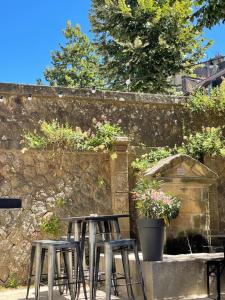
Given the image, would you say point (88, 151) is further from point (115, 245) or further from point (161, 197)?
point (115, 245)

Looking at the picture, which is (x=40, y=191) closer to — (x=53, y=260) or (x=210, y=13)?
(x=53, y=260)

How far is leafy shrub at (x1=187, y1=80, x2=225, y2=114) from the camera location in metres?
11.0

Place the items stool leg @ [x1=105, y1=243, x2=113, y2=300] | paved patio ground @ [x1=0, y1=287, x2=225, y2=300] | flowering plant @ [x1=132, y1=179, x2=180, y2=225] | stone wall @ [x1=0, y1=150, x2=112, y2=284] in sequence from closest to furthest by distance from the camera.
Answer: stool leg @ [x1=105, y1=243, x2=113, y2=300]
flowering plant @ [x1=132, y1=179, x2=180, y2=225]
paved patio ground @ [x1=0, y1=287, x2=225, y2=300]
stone wall @ [x1=0, y1=150, x2=112, y2=284]

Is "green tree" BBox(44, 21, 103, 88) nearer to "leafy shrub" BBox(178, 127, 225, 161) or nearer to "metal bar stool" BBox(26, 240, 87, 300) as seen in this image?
"leafy shrub" BBox(178, 127, 225, 161)

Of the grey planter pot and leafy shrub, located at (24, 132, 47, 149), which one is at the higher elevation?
leafy shrub, located at (24, 132, 47, 149)

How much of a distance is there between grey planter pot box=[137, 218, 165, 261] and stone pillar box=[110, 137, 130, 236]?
8.82 ft

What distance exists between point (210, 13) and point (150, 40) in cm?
868

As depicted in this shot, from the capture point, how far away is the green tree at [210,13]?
26.0ft

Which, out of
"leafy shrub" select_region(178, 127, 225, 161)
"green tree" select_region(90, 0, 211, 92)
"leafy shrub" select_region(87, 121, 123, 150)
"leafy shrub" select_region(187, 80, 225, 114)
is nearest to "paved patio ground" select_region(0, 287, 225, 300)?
"leafy shrub" select_region(87, 121, 123, 150)

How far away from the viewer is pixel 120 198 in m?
9.41

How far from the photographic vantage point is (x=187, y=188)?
806 cm

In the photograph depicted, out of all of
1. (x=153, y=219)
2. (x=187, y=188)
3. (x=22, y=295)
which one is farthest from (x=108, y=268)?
(x=187, y=188)

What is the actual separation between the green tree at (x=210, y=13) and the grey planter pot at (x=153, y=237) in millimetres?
3584

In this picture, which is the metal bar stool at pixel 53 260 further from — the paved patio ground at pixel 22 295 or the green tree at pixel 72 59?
the green tree at pixel 72 59
